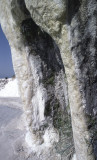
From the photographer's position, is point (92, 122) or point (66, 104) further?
point (66, 104)

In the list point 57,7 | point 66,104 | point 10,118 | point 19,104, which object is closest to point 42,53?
point 66,104

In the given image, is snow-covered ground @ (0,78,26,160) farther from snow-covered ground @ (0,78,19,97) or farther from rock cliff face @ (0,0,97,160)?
snow-covered ground @ (0,78,19,97)

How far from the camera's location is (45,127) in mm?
2736

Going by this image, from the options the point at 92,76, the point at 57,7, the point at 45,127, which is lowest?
the point at 45,127

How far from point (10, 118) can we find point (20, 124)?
0.66 m

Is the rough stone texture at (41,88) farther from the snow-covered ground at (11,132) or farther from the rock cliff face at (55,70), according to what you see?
the snow-covered ground at (11,132)

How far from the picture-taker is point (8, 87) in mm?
9914

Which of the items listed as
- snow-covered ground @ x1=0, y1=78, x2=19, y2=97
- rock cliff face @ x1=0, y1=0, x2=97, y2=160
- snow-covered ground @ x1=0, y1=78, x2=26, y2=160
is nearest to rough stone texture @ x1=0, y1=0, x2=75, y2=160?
rock cliff face @ x1=0, y1=0, x2=97, y2=160

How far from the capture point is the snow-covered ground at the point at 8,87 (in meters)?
9.00

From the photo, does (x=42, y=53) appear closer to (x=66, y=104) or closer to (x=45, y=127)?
(x=66, y=104)

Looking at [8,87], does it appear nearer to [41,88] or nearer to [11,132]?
[11,132]

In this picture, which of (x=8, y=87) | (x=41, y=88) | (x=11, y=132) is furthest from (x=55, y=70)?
(x=8, y=87)

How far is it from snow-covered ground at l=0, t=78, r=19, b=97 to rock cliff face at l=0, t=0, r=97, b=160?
6259mm

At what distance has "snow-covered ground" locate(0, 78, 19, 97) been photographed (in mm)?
9000
